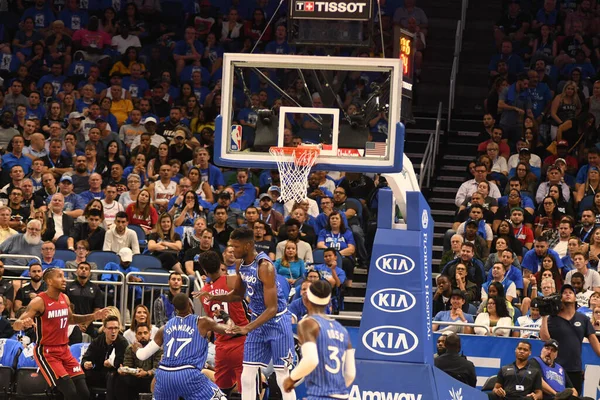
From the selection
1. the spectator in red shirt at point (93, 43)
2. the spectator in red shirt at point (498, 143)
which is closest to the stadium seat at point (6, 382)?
the spectator in red shirt at point (498, 143)

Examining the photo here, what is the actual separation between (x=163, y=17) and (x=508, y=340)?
13424 millimetres

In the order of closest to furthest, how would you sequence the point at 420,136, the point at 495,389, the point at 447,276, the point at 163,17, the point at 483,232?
the point at 495,389 < the point at 447,276 < the point at 483,232 < the point at 420,136 < the point at 163,17

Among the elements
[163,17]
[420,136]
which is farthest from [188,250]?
[163,17]

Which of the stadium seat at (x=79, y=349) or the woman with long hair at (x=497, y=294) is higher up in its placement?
the woman with long hair at (x=497, y=294)

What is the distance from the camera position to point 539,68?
2361 cm

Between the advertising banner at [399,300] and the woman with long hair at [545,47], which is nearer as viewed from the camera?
the advertising banner at [399,300]

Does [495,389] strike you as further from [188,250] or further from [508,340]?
[188,250]

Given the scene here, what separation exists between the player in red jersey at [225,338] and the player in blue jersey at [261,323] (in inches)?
17.6

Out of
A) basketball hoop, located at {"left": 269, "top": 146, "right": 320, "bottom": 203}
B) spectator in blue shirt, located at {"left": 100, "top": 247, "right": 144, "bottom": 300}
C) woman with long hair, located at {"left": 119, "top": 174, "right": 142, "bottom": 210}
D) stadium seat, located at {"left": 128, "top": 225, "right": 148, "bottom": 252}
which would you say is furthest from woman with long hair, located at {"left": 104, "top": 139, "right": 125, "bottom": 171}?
basketball hoop, located at {"left": 269, "top": 146, "right": 320, "bottom": 203}

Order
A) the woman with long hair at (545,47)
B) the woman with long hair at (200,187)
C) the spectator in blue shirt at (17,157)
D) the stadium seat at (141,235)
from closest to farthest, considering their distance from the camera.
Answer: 1. the stadium seat at (141,235)
2. the woman with long hair at (200,187)
3. the spectator in blue shirt at (17,157)
4. the woman with long hair at (545,47)

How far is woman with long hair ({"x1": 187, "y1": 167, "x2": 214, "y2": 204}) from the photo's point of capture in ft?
68.1

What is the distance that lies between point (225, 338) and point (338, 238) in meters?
6.42

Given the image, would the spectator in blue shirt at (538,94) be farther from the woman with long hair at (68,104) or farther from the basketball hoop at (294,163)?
the basketball hoop at (294,163)

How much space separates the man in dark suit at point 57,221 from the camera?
63.7 ft
